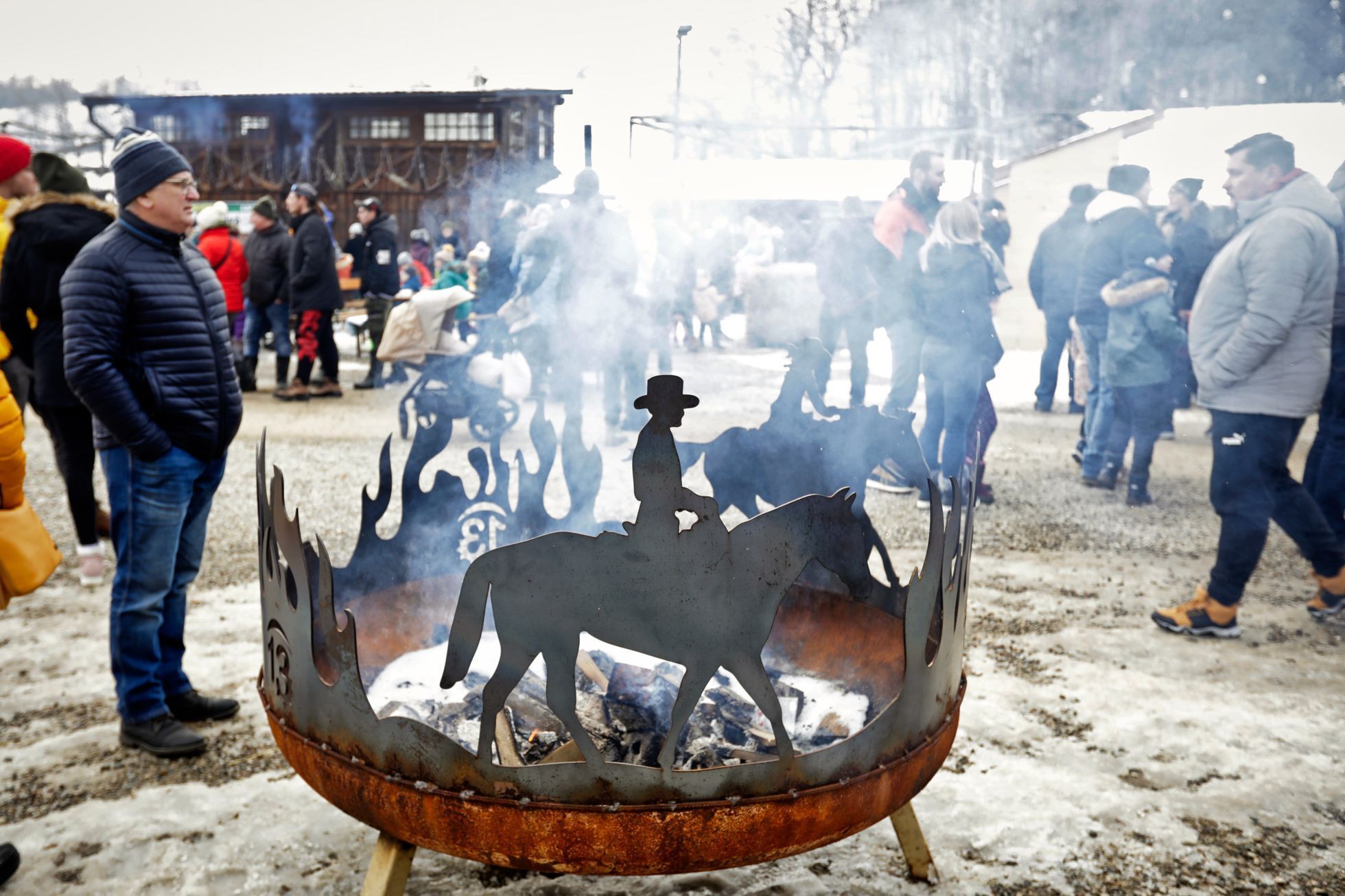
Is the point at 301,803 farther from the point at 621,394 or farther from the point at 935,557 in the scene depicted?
the point at 621,394

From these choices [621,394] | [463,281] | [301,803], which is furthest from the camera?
[463,281]

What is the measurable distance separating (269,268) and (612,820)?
331 inches

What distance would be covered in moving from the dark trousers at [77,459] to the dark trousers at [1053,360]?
7368mm

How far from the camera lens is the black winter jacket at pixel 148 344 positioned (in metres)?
2.70

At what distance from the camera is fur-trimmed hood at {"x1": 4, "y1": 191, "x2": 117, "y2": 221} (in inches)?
158

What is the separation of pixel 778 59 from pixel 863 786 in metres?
2.98

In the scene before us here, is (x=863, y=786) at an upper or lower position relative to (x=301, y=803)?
upper

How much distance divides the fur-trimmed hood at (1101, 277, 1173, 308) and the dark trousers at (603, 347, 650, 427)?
3.31 meters

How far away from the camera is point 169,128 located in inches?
788

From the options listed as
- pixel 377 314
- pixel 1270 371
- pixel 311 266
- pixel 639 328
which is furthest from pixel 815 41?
pixel 377 314

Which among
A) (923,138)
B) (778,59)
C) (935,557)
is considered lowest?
(935,557)

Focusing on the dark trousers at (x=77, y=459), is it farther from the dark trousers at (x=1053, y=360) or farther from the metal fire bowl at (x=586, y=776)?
the dark trousers at (x=1053, y=360)

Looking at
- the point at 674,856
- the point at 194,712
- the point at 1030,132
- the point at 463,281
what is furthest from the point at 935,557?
the point at 463,281

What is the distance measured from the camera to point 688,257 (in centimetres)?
930
